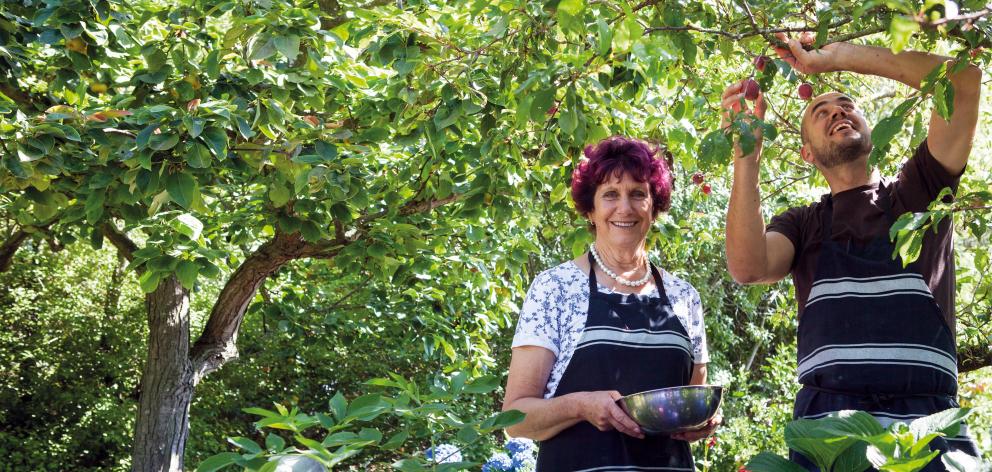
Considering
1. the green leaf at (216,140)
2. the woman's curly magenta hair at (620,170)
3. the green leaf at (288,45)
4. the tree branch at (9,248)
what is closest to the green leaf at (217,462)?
the woman's curly magenta hair at (620,170)

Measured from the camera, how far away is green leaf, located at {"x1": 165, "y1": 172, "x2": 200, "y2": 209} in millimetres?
3223

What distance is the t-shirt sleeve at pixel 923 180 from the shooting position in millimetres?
2012

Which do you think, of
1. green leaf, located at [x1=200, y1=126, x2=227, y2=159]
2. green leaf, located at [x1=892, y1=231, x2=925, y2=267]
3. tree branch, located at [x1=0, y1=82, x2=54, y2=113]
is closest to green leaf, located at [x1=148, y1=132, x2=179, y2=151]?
green leaf, located at [x1=200, y1=126, x2=227, y2=159]

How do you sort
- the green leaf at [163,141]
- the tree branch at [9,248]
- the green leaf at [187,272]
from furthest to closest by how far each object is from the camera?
the tree branch at [9,248]
the green leaf at [187,272]
the green leaf at [163,141]

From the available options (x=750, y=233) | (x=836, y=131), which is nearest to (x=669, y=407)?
(x=750, y=233)

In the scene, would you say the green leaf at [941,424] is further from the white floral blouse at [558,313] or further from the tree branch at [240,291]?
the tree branch at [240,291]

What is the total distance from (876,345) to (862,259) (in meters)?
0.20

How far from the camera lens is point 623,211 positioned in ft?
7.25

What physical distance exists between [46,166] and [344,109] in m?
1.54

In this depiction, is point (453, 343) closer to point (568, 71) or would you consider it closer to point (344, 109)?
point (344, 109)

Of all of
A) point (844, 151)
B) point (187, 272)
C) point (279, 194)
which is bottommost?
point (844, 151)

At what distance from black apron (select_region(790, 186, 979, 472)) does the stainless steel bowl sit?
199 millimetres

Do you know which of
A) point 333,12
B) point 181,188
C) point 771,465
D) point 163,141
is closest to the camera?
point 771,465

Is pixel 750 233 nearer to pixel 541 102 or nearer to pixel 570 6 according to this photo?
pixel 541 102
